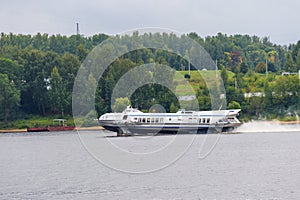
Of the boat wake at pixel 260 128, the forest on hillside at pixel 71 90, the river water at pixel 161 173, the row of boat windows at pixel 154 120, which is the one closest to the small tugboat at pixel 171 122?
the row of boat windows at pixel 154 120

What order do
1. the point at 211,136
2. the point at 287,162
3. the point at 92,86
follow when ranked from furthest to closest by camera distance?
the point at 92,86 < the point at 211,136 < the point at 287,162

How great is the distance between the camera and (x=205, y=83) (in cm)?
13125

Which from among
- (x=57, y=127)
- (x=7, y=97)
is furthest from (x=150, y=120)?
(x=7, y=97)

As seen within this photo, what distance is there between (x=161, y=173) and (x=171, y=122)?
1457 inches

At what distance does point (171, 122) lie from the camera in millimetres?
87188

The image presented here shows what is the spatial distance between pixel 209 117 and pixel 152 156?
26.8 meters

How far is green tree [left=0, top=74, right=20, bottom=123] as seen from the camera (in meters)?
119

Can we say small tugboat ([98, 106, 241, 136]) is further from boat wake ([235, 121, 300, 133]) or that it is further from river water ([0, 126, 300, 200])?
river water ([0, 126, 300, 200])

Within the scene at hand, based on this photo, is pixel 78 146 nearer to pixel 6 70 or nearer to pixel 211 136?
pixel 211 136

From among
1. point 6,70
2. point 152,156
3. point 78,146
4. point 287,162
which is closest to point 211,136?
point 78,146

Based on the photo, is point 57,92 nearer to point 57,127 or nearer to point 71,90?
point 71,90

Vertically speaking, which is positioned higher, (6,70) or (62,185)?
(6,70)

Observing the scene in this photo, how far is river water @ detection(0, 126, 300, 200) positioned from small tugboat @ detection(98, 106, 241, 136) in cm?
1146

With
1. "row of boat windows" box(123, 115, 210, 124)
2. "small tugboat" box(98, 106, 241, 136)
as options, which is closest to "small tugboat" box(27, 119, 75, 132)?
"small tugboat" box(98, 106, 241, 136)
